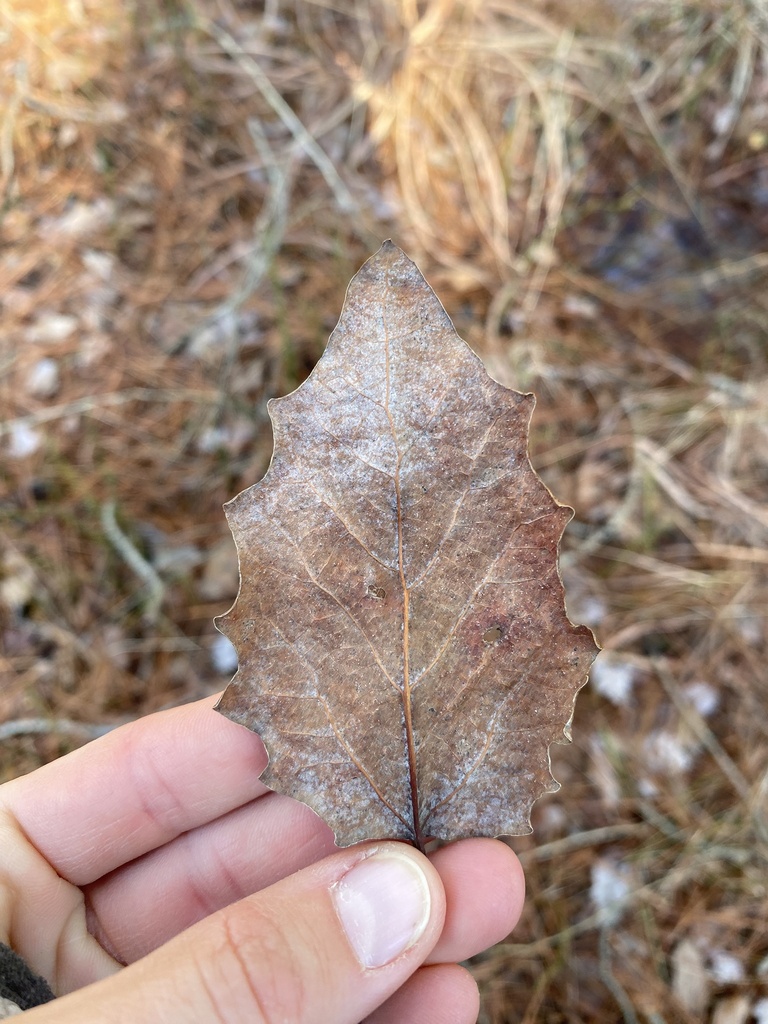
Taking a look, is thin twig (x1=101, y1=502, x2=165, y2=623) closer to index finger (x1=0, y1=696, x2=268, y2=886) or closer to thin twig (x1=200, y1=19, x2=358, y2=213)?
index finger (x1=0, y1=696, x2=268, y2=886)

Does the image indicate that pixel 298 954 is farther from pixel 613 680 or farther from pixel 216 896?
pixel 613 680

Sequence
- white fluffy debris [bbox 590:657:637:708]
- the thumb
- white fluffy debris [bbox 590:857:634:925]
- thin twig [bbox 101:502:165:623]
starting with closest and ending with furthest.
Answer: the thumb
white fluffy debris [bbox 590:857:634:925]
white fluffy debris [bbox 590:657:637:708]
thin twig [bbox 101:502:165:623]

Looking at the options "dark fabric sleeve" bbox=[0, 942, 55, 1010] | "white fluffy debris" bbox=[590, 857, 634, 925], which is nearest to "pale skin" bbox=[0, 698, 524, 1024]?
A: "dark fabric sleeve" bbox=[0, 942, 55, 1010]

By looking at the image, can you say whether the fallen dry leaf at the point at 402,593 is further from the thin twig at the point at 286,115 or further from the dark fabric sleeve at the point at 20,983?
the thin twig at the point at 286,115

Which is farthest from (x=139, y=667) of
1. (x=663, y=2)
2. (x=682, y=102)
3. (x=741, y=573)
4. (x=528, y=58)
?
(x=663, y=2)

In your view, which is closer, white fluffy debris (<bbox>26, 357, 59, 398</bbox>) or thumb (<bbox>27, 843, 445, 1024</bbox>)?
thumb (<bbox>27, 843, 445, 1024</bbox>)

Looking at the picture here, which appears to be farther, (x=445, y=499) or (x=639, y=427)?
(x=639, y=427)

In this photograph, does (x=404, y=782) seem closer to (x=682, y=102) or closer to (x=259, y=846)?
(x=259, y=846)
